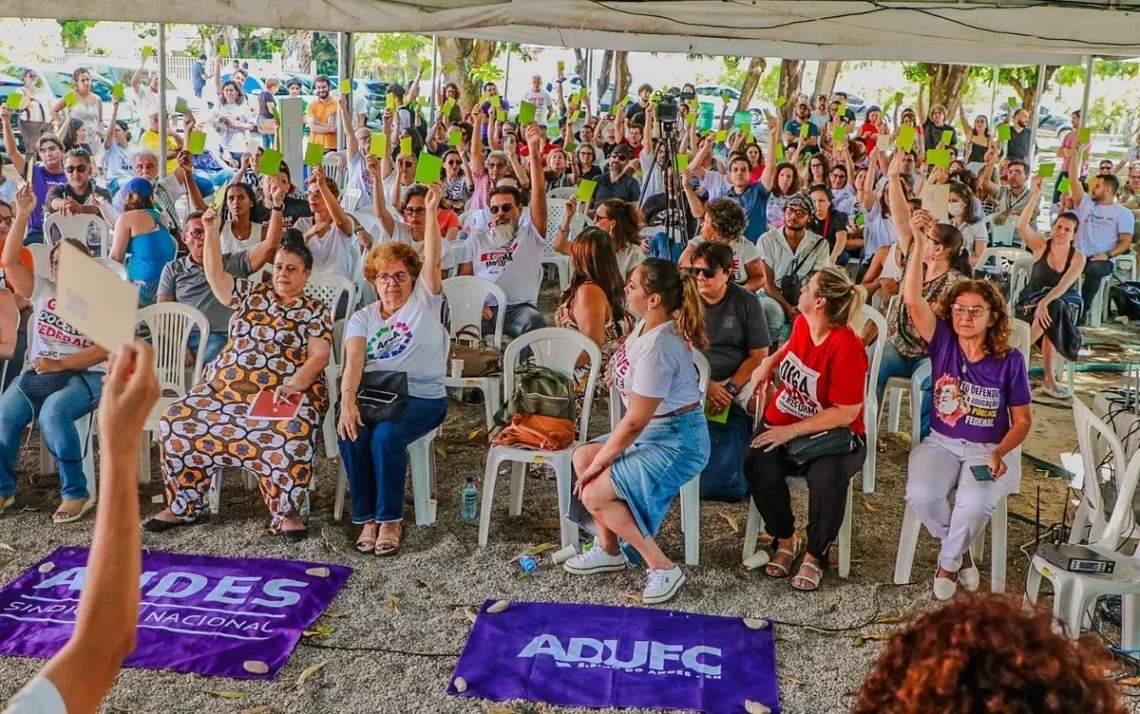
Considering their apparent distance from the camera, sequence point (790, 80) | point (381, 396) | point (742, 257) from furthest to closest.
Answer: point (790, 80) → point (742, 257) → point (381, 396)

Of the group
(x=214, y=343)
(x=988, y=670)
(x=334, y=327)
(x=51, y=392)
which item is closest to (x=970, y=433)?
(x=334, y=327)

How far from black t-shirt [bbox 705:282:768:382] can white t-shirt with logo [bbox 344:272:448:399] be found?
3.86ft

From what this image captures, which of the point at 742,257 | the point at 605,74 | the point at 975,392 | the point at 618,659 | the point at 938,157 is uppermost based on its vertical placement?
the point at 605,74

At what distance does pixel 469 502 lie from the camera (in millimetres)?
4660

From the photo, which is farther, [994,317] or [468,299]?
[468,299]

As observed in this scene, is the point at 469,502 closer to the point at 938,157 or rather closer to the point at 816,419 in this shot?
the point at 816,419

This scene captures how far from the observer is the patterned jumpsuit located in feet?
14.5

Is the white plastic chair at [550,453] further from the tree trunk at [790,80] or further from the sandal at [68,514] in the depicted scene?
the tree trunk at [790,80]

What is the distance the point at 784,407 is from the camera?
169 inches

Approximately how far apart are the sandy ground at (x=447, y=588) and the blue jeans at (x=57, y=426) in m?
0.16

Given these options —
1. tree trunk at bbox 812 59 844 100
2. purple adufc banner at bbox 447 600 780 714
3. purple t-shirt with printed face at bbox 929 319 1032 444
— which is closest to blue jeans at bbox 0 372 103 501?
purple adufc banner at bbox 447 600 780 714

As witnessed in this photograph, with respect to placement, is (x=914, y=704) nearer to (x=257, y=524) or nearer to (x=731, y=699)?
(x=731, y=699)

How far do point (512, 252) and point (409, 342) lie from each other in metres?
1.79

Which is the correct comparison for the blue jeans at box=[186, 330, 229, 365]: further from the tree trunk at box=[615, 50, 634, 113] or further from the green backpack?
the tree trunk at box=[615, 50, 634, 113]
